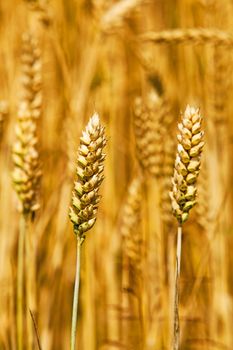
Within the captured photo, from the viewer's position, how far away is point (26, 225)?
0.98 meters

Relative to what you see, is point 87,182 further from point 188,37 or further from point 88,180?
point 188,37

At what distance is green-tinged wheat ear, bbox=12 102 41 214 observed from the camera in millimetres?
937

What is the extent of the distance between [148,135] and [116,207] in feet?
1.37

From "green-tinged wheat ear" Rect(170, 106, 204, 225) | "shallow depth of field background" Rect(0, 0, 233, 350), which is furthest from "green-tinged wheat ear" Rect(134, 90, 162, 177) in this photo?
"green-tinged wheat ear" Rect(170, 106, 204, 225)

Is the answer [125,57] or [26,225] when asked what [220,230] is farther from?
[125,57]

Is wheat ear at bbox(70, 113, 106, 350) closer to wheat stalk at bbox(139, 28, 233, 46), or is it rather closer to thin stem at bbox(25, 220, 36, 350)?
thin stem at bbox(25, 220, 36, 350)

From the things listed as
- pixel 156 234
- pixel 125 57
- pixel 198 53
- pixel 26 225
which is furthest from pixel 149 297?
pixel 125 57

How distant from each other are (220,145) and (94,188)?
917mm

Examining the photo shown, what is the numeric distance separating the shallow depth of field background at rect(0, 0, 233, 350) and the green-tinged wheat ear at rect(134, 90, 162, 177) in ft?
A: 0.11

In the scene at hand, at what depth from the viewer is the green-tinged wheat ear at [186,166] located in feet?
2.32

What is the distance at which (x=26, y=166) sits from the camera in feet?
3.08

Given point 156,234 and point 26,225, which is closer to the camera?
point 26,225

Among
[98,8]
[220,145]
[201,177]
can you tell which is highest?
[98,8]

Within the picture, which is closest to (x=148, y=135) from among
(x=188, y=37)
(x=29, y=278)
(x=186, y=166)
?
(x=188, y=37)
